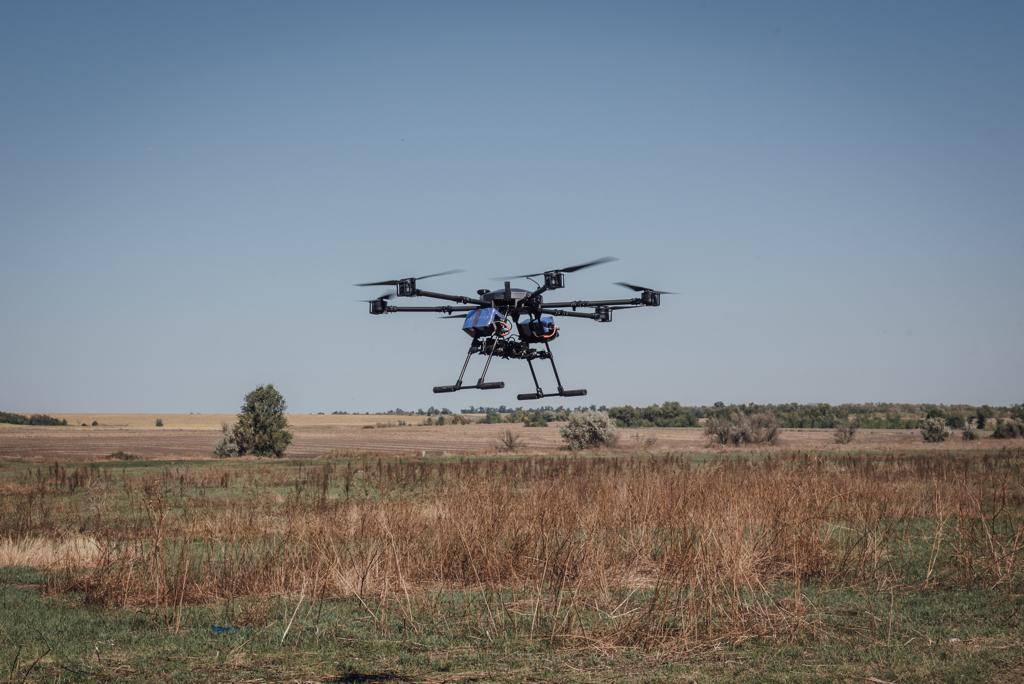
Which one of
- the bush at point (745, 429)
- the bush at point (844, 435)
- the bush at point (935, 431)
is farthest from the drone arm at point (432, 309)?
the bush at point (935, 431)

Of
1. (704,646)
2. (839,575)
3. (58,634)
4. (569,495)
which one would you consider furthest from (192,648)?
A: (839,575)

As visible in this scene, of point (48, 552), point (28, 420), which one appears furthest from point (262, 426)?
point (28, 420)

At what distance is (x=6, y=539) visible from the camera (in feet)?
55.4

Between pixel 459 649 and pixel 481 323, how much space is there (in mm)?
4139

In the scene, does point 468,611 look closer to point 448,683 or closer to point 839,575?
point 448,683

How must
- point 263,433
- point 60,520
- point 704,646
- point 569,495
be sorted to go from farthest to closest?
1. point 263,433
2. point 60,520
3. point 569,495
4. point 704,646

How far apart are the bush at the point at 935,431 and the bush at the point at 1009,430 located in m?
3.81

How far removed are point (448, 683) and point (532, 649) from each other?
161 centimetres

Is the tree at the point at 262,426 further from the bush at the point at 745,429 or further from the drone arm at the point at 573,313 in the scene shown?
the drone arm at the point at 573,313

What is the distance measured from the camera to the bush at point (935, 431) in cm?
7056

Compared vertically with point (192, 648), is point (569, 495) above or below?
above

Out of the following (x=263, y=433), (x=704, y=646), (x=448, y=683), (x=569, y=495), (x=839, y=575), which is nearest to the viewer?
(x=448, y=683)

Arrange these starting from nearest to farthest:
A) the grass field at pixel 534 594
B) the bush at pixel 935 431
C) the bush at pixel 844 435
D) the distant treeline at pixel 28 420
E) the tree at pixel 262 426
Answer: the grass field at pixel 534 594 → the tree at pixel 262 426 → the bush at pixel 844 435 → the bush at pixel 935 431 → the distant treeline at pixel 28 420

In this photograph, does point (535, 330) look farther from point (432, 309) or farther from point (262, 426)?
point (262, 426)
